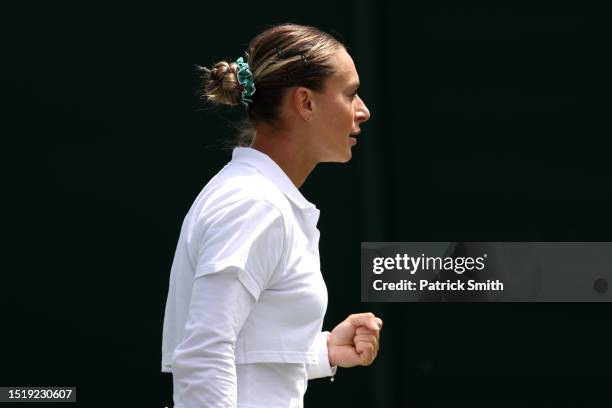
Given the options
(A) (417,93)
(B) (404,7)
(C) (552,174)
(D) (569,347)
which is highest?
(B) (404,7)

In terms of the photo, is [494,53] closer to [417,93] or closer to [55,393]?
[417,93]

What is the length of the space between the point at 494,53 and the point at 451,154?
0.31 metres

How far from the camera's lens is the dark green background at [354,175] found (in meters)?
3.49

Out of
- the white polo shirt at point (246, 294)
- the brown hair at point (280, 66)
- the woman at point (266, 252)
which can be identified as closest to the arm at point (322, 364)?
the woman at point (266, 252)

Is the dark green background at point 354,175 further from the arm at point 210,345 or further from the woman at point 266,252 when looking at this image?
the arm at point 210,345

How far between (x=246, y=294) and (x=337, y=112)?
1.56ft

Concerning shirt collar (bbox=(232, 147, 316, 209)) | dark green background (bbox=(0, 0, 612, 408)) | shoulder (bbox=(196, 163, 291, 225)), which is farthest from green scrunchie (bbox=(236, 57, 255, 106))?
dark green background (bbox=(0, 0, 612, 408))

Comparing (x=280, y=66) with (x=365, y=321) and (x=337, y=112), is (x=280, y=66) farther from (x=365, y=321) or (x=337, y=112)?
(x=365, y=321)

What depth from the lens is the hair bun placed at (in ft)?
7.22

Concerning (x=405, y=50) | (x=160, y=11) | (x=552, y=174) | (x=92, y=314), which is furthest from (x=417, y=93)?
(x=92, y=314)

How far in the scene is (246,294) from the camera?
1882 millimetres

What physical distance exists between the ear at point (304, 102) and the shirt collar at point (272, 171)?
104 mm

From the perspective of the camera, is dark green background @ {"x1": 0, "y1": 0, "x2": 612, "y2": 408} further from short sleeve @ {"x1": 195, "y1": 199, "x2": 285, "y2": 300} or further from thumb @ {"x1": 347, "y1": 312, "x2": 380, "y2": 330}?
short sleeve @ {"x1": 195, "y1": 199, "x2": 285, "y2": 300}

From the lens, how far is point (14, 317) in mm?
3646
